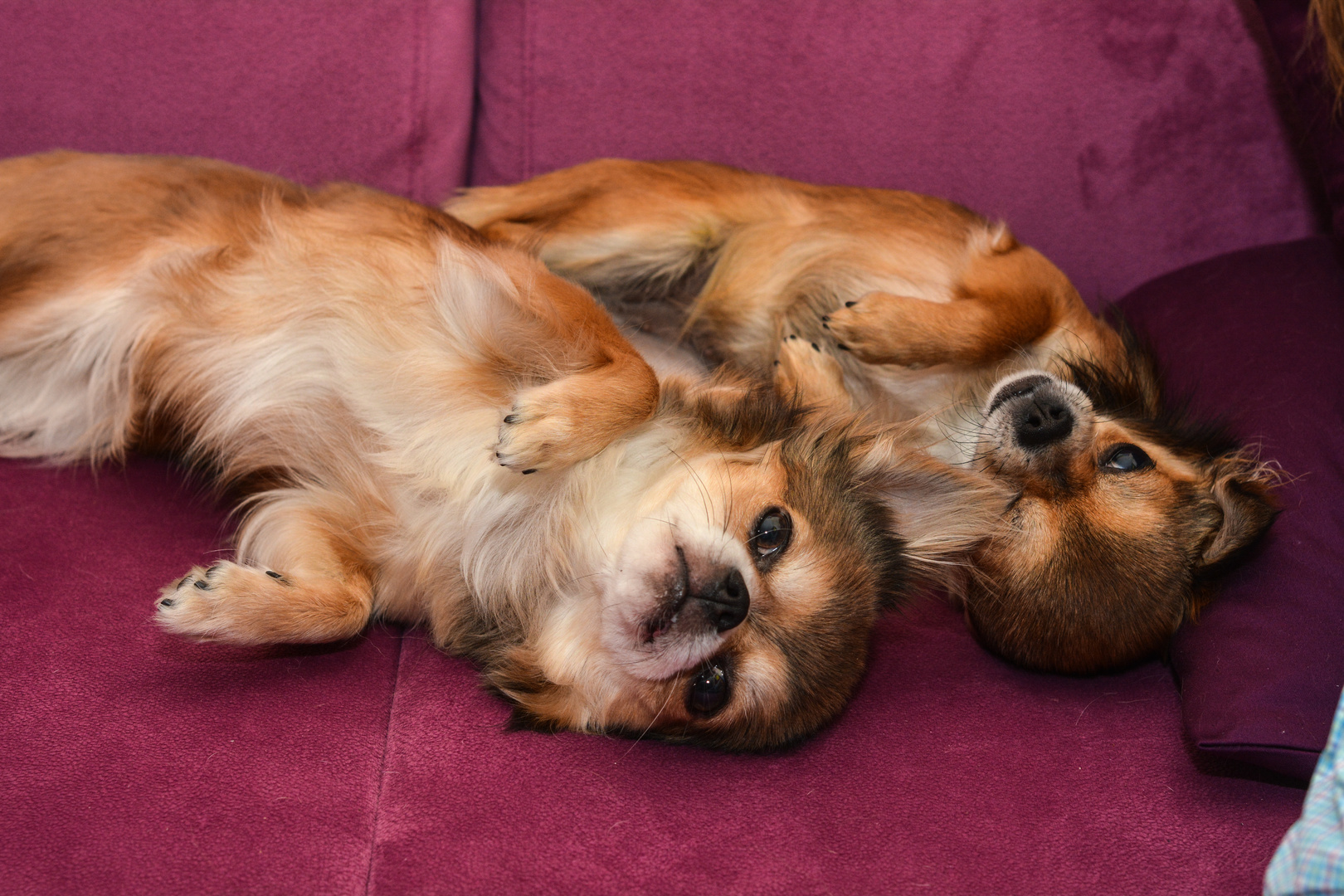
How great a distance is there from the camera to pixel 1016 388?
2.27 meters

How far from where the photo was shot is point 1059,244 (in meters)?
2.84

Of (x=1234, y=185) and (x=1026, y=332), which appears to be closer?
(x=1026, y=332)

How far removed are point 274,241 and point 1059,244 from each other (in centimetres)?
202

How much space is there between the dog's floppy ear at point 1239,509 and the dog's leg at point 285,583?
1.66 meters

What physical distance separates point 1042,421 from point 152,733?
1.75m

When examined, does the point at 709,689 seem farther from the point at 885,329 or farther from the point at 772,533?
the point at 885,329

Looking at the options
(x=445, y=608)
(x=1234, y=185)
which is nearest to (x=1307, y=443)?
(x=1234, y=185)

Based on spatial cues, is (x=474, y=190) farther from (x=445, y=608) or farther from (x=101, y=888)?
(x=101, y=888)

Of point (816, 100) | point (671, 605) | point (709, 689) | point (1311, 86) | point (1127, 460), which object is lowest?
point (709, 689)

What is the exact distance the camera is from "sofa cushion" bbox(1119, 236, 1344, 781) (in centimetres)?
172

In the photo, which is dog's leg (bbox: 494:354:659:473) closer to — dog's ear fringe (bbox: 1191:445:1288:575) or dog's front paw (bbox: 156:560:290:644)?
dog's front paw (bbox: 156:560:290:644)

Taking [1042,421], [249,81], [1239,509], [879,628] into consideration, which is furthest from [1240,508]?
[249,81]

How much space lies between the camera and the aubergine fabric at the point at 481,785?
1.47 metres

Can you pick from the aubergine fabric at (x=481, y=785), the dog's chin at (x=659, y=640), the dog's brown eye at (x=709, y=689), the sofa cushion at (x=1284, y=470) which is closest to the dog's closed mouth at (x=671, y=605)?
the dog's chin at (x=659, y=640)
